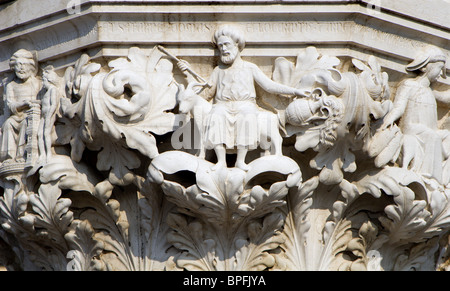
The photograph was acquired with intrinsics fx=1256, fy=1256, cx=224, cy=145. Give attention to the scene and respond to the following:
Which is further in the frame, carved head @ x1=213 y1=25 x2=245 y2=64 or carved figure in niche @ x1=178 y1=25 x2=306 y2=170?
carved head @ x1=213 y1=25 x2=245 y2=64

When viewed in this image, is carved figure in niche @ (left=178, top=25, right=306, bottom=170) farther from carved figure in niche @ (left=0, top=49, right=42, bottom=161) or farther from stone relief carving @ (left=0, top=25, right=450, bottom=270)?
carved figure in niche @ (left=0, top=49, right=42, bottom=161)

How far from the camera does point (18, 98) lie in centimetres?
1055

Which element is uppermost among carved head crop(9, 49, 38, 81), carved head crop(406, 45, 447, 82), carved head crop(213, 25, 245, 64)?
carved head crop(213, 25, 245, 64)

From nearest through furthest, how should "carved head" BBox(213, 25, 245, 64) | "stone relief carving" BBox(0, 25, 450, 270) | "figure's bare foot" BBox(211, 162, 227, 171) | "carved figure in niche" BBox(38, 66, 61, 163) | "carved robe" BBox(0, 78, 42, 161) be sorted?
"figure's bare foot" BBox(211, 162, 227, 171) → "stone relief carving" BBox(0, 25, 450, 270) → "carved head" BBox(213, 25, 245, 64) → "carved figure in niche" BBox(38, 66, 61, 163) → "carved robe" BBox(0, 78, 42, 161)

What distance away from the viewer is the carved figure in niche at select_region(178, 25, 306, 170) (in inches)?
383

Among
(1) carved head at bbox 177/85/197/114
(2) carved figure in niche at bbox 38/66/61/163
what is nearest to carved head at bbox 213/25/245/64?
(1) carved head at bbox 177/85/197/114

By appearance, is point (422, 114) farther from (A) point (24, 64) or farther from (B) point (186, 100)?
(A) point (24, 64)

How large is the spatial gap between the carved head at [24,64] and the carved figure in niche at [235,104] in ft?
4.34

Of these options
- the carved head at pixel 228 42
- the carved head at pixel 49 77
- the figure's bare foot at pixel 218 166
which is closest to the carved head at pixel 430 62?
the carved head at pixel 228 42

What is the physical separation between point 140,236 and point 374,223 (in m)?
1.92

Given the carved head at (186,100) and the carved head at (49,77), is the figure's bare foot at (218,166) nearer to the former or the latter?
the carved head at (186,100)

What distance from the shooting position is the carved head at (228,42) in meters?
9.94

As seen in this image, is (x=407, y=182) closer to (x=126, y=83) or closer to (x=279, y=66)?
(x=279, y=66)

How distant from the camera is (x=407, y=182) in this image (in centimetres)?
Result: 1008
